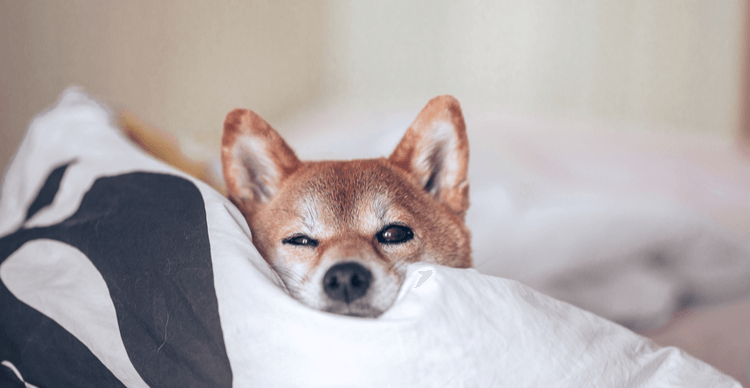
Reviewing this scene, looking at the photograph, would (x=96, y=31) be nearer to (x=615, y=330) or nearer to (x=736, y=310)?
(x=615, y=330)

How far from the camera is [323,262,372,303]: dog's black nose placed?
2.82 ft

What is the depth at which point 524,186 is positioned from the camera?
1.91m

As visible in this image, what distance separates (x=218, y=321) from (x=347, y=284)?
0.26 metres

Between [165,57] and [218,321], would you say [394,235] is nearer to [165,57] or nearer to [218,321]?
[218,321]

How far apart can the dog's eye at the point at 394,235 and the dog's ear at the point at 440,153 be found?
25cm

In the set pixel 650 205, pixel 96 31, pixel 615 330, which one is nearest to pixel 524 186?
pixel 650 205

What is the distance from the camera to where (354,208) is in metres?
1.11

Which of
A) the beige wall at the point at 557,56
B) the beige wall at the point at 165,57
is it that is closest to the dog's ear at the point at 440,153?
the beige wall at the point at 165,57

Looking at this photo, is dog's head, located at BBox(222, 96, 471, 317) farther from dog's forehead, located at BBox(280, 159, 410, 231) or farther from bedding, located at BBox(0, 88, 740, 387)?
bedding, located at BBox(0, 88, 740, 387)

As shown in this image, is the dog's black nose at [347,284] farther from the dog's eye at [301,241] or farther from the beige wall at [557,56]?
the beige wall at [557,56]

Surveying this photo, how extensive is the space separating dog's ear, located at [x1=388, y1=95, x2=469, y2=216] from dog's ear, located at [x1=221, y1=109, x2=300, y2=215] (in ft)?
1.17

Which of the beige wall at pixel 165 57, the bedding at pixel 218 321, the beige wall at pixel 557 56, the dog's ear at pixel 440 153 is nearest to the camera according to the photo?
the bedding at pixel 218 321

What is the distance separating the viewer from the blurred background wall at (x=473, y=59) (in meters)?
2.62

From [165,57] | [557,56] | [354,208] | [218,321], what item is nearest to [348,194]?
[354,208]
